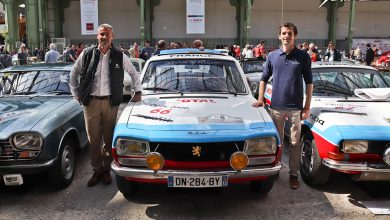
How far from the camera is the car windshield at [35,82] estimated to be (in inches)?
219

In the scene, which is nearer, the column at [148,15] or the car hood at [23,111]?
the car hood at [23,111]

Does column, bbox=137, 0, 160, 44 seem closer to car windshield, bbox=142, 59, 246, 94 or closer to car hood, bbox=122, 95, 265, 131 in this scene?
car windshield, bbox=142, 59, 246, 94

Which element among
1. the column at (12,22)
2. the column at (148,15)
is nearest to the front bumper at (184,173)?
the column at (12,22)

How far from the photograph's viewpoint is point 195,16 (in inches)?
961

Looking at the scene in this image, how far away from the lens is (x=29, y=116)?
443 centimetres

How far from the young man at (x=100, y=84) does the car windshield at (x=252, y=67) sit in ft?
24.3

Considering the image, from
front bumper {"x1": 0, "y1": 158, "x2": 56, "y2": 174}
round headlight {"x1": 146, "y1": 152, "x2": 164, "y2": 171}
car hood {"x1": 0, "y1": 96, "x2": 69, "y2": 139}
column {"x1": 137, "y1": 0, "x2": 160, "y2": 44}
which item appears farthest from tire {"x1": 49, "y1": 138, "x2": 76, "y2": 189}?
column {"x1": 137, "y1": 0, "x2": 160, "y2": 44}

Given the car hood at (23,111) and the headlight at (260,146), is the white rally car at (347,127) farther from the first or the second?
the car hood at (23,111)

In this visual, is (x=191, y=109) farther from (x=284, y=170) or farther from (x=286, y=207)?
(x=284, y=170)

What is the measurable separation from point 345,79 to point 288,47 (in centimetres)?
170

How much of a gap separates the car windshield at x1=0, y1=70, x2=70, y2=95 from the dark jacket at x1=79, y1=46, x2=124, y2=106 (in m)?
1.29

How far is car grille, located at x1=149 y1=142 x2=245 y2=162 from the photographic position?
360 cm

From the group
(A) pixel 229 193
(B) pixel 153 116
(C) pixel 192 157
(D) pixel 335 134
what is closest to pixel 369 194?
(D) pixel 335 134

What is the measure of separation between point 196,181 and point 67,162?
1.94m
